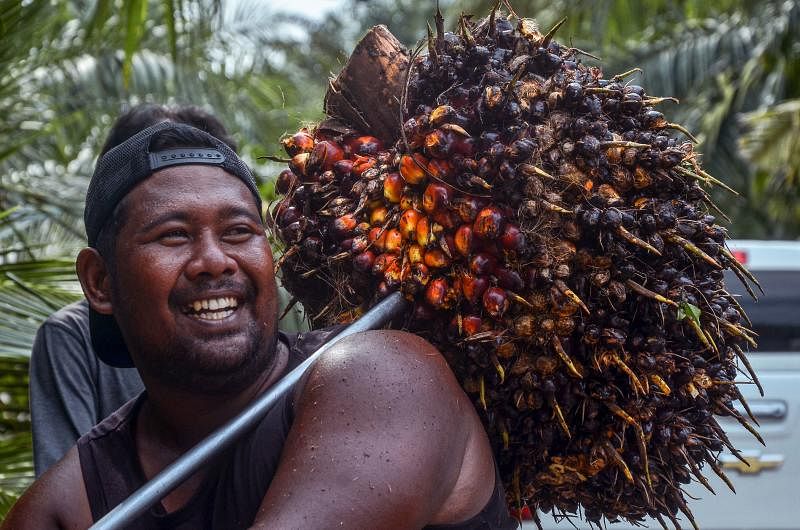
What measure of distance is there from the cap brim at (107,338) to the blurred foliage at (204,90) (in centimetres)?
50

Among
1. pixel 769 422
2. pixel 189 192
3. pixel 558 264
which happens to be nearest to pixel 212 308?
pixel 189 192

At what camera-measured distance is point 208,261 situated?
187 centimetres

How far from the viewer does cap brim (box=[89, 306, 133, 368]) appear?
2.22 metres

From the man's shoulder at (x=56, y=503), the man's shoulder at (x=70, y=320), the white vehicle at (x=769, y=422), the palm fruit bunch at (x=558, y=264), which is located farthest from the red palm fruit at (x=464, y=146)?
the white vehicle at (x=769, y=422)

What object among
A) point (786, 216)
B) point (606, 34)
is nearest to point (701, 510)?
point (606, 34)

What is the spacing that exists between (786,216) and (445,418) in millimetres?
12414

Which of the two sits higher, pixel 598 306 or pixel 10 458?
pixel 598 306

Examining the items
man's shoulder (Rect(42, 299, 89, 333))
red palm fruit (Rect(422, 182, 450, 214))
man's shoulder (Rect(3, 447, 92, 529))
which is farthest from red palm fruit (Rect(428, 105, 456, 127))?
man's shoulder (Rect(42, 299, 89, 333))

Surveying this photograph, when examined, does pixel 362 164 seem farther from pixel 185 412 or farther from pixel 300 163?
pixel 185 412

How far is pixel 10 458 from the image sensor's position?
12.1 ft

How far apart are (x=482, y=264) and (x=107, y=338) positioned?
0.93 m

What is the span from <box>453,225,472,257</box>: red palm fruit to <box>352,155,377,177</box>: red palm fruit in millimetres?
282

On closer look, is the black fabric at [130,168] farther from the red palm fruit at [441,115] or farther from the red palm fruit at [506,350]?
the red palm fruit at [506,350]

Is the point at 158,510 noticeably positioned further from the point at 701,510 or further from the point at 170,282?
the point at 701,510
